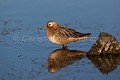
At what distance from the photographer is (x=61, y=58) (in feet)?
31.2

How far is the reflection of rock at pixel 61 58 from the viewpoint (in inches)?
348

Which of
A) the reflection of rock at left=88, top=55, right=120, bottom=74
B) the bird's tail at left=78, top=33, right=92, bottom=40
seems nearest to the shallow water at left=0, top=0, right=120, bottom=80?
the reflection of rock at left=88, top=55, right=120, bottom=74

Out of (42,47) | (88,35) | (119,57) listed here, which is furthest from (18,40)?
(119,57)

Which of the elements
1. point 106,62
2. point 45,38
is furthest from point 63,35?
point 106,62

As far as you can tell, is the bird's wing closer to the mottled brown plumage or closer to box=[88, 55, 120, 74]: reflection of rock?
the mottled brown plumage

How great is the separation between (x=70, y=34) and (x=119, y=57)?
2.00m

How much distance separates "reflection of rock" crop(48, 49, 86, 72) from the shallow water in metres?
0.02

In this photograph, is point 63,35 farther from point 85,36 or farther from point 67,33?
point 85,36

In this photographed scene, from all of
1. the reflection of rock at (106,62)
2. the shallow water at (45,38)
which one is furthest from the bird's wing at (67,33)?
the reflection of rock at (106,62)

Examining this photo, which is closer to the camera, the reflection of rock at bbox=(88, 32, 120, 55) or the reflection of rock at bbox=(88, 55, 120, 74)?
the reflection of rock at bbox=(88, 55, 120, 74)

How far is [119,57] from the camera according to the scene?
361 inches

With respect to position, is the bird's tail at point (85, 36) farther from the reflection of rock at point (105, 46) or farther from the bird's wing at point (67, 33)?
the reflection of rock at point (105, 46)

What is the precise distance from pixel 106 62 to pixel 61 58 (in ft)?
3.78

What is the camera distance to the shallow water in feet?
27.0
